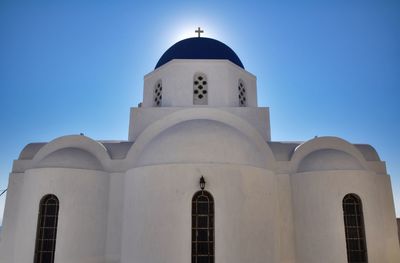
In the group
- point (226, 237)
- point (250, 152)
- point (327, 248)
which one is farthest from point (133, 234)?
point (327, 248)

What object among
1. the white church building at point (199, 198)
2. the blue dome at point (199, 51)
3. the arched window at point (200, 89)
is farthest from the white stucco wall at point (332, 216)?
the blue dome at point (199, 51)

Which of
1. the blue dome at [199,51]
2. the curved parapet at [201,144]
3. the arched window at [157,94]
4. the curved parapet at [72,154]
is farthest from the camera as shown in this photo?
the blue dome at [199,51]

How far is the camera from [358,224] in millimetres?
9141

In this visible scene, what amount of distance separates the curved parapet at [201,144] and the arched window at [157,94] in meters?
1.96

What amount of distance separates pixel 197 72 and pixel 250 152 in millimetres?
4306

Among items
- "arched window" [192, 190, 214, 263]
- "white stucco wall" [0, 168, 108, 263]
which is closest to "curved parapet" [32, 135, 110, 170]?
"white stucco wall" [0, 168, 108, 263]

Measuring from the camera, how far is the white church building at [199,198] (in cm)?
784

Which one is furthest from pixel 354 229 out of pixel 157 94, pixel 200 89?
pixel 157 94

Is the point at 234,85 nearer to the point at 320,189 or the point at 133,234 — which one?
the point at 320,189

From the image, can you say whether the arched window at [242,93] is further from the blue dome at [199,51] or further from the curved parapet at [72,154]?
the curved parapet at [72,154]

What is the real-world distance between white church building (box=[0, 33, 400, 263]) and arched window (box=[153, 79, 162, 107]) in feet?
2.65

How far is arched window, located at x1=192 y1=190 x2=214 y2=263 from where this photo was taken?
761 cm

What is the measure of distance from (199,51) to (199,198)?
682 cm

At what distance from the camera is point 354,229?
909 centimetres
